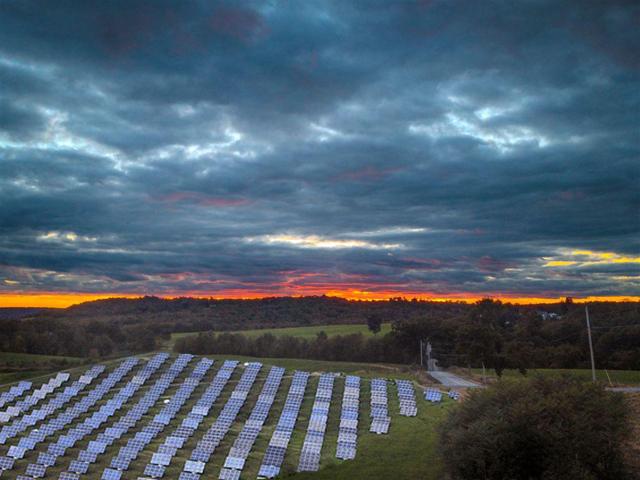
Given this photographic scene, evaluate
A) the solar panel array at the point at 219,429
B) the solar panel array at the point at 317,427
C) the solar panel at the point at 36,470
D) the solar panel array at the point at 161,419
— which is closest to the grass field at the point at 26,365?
the solar panel array at the point at 161,419

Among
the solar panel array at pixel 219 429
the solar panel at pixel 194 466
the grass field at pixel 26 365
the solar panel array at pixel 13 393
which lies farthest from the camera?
the grass field at pixel 26 365

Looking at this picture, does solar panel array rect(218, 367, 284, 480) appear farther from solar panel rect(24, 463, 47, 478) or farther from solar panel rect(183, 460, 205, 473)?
solar panel rect(24, 463, 47, 478)

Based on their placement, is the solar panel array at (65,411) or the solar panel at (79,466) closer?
the solar panel at (79,466)

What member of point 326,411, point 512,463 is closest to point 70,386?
point 326,411

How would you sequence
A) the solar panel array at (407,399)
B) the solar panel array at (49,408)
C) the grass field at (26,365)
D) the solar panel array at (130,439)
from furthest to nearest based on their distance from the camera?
1. the grass field at (26,365)
2. the solar panel array at (407,399)
3. the solar panel array at (49,408)
4. the solar panel array at (130,439)

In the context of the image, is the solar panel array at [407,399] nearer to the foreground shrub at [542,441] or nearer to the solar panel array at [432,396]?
the solar panel array at [432,396]

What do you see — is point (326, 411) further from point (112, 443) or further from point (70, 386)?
point (70, 386)

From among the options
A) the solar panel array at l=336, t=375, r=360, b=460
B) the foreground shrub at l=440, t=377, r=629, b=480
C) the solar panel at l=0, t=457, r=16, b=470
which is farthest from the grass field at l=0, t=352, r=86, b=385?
the foreground shrub at l=440, t=377, r=629, b=480

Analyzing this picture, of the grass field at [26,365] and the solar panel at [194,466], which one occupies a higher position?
the grass field at [26,365]

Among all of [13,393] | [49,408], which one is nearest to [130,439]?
[49,408]
